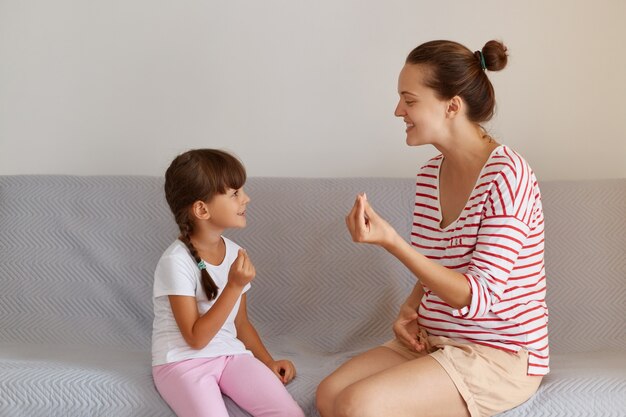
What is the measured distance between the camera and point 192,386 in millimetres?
1742

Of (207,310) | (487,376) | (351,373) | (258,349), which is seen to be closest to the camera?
(487,376)

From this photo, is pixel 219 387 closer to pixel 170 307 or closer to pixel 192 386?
pixel 192 386

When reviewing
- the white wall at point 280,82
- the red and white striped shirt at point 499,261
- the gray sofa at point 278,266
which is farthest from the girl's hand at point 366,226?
the white wall at point 280,82

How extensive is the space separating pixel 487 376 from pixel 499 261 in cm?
23

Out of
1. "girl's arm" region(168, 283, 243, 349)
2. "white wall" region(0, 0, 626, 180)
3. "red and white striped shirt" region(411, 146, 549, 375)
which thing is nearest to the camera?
"red and white striped shirt" region(411, 146, 549, 375)

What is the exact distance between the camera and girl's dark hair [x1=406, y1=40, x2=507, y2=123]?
1.74 metres

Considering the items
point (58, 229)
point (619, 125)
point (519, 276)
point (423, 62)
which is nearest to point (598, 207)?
point (619, 125)

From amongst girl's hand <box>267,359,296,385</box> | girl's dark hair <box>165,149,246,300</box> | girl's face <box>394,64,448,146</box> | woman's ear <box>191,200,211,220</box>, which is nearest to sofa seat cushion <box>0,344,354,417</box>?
girl's hand <box>267,359,296,385</box>

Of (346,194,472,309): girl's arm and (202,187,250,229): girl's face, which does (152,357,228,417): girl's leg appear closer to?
(202,187,250,229): girl's face

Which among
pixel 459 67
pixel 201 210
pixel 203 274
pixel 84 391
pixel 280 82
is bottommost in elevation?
pixel 84 391

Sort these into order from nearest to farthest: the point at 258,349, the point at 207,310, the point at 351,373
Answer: the point at 351,373, the point at 207,310, the point at 258,349

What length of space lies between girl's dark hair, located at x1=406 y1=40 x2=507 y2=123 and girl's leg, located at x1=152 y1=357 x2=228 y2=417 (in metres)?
0.76

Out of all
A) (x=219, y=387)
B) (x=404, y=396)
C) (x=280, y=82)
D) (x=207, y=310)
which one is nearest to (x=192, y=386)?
(x=219, y=387)

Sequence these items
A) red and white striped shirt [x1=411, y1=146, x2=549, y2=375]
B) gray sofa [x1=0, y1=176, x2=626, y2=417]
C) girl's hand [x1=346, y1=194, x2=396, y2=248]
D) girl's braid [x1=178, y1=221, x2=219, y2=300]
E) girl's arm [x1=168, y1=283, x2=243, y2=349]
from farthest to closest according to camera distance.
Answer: gray sofa [x1=0, y1=176, x2=626, y2=417] < girl's braid [x1=178, y1=221, x2=219, y2=300] < girl's arm [x1=168, y1=283, x2=243, y2=349] < red and white striped shirt [x1=411, y1=146, x2=549, y2=375] < girl's hand [x1=346, y1=194, x2=396, y2=248]
